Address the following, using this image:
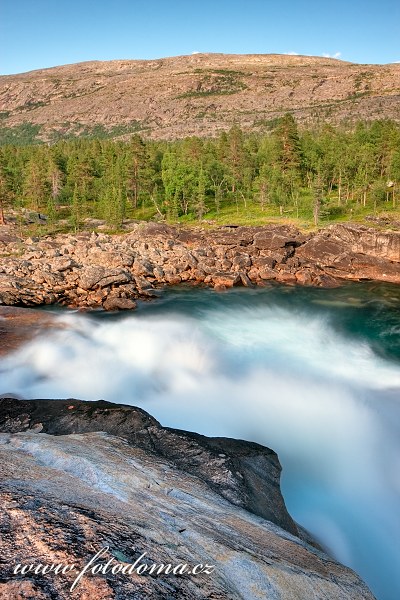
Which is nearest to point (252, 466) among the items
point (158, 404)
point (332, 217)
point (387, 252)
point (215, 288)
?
point (158, 404)

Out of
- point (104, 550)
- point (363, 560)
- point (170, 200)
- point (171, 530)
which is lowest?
point (363, 560)

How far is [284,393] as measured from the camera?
920 inches

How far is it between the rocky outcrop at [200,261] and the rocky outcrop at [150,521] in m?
28.2

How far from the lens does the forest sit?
67.0 meters

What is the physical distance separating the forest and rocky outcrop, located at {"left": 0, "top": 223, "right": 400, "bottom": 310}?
1185 cm

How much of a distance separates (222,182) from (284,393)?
65444 millimetres

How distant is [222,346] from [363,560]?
17855 mm

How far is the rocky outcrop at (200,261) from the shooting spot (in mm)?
39625

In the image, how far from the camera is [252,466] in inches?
443

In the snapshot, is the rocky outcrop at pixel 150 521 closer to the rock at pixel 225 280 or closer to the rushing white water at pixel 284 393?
the rushing white water at pixel 284 393

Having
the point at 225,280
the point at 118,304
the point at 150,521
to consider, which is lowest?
the point at 118,304

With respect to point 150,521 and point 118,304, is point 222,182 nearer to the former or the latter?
point 118,304

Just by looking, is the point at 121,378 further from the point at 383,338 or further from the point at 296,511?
the point at 383,338

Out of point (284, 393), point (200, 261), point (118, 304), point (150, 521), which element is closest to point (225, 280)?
point (200, 261)
